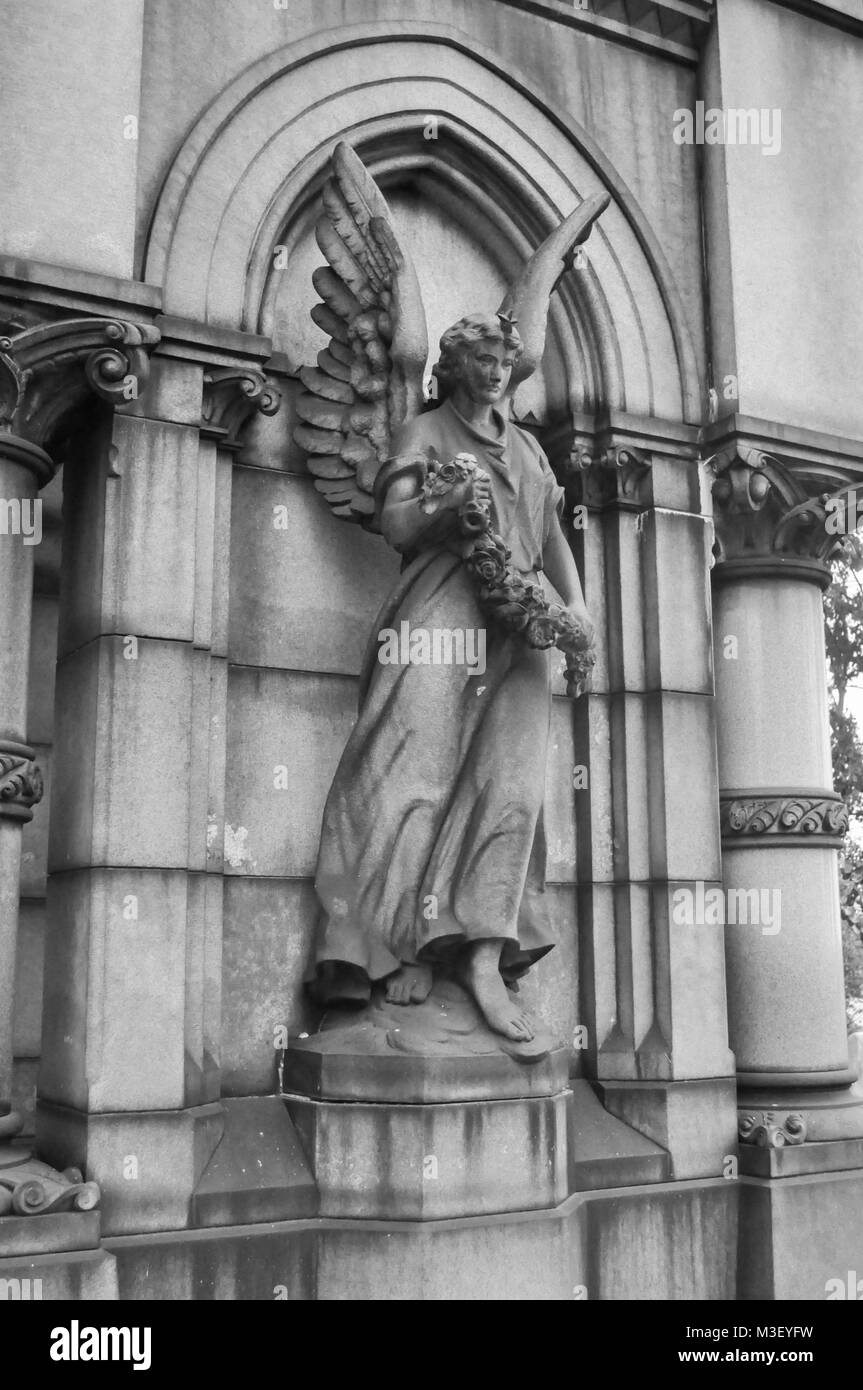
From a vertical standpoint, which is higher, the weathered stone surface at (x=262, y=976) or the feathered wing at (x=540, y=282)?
the feathered wing at (x=540, y=282)

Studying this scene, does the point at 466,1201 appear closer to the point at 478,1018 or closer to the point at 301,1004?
the point at 478,1018

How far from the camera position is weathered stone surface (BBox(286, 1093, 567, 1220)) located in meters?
6.09

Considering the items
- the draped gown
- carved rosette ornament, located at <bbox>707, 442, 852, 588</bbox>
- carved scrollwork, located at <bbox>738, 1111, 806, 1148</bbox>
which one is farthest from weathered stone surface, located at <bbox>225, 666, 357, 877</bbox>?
carved scrollwork, located at <bbox>738, 1111, 806, 1148</bbox>

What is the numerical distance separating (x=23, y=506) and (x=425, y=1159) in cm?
335

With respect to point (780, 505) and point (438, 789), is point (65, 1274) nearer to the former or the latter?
point (438, 789)

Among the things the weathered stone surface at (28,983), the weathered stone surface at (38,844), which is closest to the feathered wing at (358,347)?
the weathered stone surface at (38,844)

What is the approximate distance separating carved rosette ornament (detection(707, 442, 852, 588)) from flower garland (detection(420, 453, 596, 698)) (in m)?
1.89

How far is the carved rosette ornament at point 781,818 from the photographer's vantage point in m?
7.89

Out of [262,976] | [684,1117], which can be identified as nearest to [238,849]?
[262,976]

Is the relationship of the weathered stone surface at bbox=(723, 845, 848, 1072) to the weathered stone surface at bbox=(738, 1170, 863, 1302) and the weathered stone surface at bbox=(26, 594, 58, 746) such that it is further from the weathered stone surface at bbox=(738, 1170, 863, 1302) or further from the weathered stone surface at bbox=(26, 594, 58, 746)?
the weathered stone surface at bbox=(26, 594, 58, 746)

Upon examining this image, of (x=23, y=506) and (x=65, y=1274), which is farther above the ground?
(x=23, y=506)

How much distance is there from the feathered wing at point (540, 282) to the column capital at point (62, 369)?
204 centimetres

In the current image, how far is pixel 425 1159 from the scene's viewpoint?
609cm

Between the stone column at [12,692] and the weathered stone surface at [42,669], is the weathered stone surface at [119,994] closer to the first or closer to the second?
the stone column at [12,692]
